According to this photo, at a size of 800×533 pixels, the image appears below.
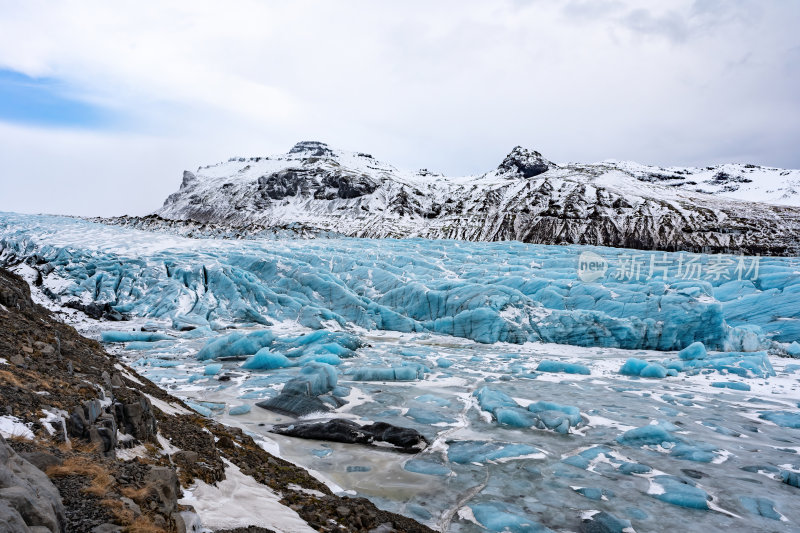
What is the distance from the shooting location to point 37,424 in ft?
14.2

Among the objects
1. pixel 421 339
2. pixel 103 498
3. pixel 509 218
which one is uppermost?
pixel 509 218

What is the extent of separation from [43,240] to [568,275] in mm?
30125

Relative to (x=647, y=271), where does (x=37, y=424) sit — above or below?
below

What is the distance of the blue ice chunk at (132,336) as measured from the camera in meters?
17.5

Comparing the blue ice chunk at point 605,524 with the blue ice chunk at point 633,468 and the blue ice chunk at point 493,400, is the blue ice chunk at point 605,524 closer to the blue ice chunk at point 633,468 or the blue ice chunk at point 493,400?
the blue ice chunk at point 633,468

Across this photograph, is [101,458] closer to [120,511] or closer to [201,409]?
[120,511]

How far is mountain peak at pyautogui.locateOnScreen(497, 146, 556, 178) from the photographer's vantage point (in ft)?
438

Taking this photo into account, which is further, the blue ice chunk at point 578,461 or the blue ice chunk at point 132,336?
the blue ice chunk at point 132,336

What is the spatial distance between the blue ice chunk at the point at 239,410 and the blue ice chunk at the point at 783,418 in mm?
12363

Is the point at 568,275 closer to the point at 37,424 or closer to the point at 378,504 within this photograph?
the point at 378,504

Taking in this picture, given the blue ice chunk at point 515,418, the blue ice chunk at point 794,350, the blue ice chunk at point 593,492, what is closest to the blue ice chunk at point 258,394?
the blue ice chunk at point 515,418

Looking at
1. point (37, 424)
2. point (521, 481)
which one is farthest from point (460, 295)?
point (37, 424)

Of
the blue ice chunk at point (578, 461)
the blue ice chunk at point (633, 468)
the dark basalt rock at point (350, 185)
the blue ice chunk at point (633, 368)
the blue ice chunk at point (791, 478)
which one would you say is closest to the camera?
the blue ice chunk at point (791, 478)

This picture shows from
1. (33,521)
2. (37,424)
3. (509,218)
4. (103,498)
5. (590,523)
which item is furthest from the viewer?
(509,218)
